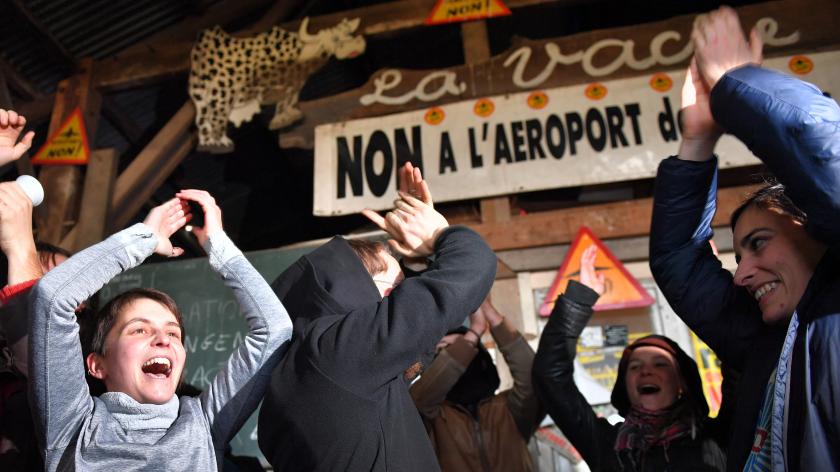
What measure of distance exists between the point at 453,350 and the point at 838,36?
119 inches

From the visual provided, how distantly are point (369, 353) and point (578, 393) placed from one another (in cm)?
127

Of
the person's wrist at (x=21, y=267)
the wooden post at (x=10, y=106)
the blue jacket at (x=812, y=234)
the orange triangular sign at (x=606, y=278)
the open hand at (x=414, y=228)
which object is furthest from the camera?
A: the wooden post at (x=10, y=106)

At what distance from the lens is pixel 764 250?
1.36 m

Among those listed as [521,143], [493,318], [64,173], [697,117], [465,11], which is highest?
[465,11]

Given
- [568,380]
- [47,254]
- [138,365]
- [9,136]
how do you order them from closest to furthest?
[138,365], [9,136], [47,254], [568,380]

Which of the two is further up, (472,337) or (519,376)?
(472,337)

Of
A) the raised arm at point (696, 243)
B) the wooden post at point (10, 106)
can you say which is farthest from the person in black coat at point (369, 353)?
the wooden post at point (10, 106)

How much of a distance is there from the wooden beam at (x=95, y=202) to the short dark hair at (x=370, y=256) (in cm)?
291

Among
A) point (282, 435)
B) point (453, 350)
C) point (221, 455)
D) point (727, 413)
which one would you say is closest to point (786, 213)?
point (727, 413)

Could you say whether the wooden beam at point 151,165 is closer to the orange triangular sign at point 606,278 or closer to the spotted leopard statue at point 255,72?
the spotted leopard statue at point 255,72

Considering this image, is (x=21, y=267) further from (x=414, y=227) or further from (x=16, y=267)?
(x=414, y=227)

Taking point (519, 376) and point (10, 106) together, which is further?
point (10, 106)

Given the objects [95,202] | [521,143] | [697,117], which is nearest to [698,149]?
[697,117]

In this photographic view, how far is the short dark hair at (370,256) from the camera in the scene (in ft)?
5.15
